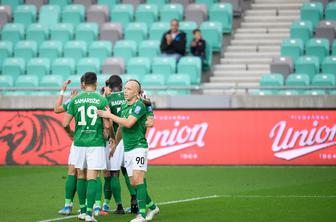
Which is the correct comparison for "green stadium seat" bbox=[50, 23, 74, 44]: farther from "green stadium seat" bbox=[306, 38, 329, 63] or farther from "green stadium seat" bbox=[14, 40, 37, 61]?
"green stadium seat" bbox=[306, 38, 329, 63]

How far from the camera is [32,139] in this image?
23.1 meters

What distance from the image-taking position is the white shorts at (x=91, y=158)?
12617 mm

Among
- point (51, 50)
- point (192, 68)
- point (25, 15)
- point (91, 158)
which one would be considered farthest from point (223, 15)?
point (91, 158)

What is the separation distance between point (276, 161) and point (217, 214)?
9.58 meters

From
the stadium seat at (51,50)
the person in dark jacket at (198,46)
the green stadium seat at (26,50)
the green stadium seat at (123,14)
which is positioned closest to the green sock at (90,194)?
the person in dark jacket at (198,46)

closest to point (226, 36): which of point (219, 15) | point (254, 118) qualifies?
point (219, 15)

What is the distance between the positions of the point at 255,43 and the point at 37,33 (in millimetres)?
6711

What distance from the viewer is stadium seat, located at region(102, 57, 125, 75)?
25.2 meters

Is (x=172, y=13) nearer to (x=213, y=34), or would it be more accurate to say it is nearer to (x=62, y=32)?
(x=213, y=34)

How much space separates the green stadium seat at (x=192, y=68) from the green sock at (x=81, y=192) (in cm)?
1209

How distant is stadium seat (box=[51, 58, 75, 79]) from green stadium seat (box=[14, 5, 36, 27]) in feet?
11.3

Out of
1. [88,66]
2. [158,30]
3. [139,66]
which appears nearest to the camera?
[139,66]

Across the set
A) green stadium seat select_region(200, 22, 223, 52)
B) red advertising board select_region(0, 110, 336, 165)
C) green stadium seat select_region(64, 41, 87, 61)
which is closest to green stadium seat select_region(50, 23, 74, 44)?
green stadium seat select_region(64, 41, 87, 61)

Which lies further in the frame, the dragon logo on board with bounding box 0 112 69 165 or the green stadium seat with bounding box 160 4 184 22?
the green stadium seat with bounding box 160 4 184 22
